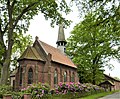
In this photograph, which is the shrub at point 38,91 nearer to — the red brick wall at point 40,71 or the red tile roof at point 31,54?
the red brick wall at point 40,71

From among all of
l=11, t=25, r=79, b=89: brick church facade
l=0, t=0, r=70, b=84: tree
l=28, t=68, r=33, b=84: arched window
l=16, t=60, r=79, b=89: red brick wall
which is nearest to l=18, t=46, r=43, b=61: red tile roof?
l=11, t=25, r=79, b=89: brick church facade

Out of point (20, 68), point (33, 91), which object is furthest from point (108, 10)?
point (20, 68)

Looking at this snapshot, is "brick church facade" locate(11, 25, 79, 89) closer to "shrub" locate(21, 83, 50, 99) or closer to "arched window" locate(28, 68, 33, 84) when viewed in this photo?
"arched window" locate(28, 68, 33, 84)

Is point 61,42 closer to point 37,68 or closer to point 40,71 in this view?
point 40,71

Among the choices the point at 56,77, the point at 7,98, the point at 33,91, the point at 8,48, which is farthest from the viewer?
the point at 56,77

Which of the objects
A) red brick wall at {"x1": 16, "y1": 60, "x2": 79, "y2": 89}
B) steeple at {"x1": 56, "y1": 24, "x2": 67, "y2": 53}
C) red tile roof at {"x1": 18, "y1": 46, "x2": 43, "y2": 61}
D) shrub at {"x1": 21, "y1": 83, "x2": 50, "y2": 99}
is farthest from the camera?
steeple at {"x1": 56, "y1": 24, "x2": 67, "y2": 53}

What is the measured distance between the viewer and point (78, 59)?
130ft

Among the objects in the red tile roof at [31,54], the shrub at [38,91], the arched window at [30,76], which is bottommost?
the shrub at [38,91]

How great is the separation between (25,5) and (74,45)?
23.4 m

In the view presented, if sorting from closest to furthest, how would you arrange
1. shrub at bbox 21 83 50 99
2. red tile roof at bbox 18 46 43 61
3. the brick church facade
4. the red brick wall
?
shrub at bbox 21 83 50 99 < the red brick wall < the brick church facade < red tile roof at bbox 18 46 43 61

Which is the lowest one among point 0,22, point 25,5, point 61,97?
point 61,97

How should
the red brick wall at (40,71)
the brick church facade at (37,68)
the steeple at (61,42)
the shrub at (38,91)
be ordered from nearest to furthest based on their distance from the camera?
the shrub at (38,91) → the red brick wall at (40,71) → the brick church facade at (37,68) → the steeple at (61,42)

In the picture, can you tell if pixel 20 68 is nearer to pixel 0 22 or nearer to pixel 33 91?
pixel 0 22

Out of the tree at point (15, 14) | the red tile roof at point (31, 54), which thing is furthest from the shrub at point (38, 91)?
the red tile roof at point (31, 54)
